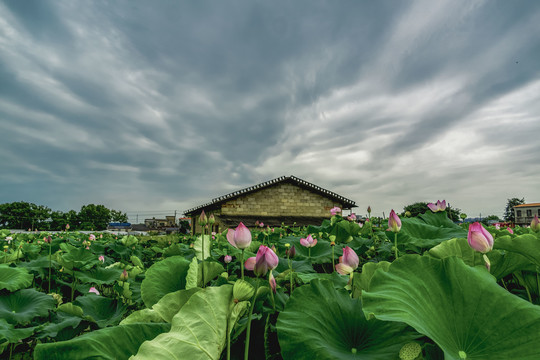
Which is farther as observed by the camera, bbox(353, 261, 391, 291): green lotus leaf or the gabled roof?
the gabled roof

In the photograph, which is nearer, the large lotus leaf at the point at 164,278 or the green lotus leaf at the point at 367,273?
the green lotus leaf at the point at 367,273

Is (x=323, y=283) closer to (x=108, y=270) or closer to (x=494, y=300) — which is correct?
(x=494, y=300)

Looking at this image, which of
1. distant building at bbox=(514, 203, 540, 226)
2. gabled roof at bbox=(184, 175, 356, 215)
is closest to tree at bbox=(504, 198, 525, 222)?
distant building at bbox=(514, 203, 540, 226)

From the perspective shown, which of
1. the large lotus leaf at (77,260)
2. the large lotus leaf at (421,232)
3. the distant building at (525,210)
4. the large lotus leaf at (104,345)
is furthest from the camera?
the distant building at (525,210)

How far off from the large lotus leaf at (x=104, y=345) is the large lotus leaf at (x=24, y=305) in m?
1.42

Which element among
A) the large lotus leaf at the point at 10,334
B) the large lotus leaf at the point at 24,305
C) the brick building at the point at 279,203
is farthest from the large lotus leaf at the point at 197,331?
the brick building at the point at 279,203

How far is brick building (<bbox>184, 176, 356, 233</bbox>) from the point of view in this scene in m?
16.3

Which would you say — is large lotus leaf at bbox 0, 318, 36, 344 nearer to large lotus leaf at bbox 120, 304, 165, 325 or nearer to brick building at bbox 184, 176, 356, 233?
large lotus leaf at bbox 120, 304, 165, 325

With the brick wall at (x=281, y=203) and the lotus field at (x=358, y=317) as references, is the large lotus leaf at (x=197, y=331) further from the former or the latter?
the brick wall at (x=281, y=203)

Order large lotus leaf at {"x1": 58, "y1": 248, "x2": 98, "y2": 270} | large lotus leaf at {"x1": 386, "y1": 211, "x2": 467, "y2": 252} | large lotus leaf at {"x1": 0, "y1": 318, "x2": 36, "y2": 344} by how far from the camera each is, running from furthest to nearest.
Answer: large lotus leaf at {"x1": 58, "y1": 248, "x2": 98, "y2": 270} → large lotus leaf at {"x1": 386, "y1": 211, "x2": 467, "y2": 252} → large lotus leaf at {"x1": 0, "y1": 318, "x2": 36, "y2": 344}

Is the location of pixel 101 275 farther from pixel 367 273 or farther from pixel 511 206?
pixel 511 206

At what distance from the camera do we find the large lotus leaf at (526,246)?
789 mm

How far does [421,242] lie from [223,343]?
106 centimetres

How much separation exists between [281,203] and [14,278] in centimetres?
1564
